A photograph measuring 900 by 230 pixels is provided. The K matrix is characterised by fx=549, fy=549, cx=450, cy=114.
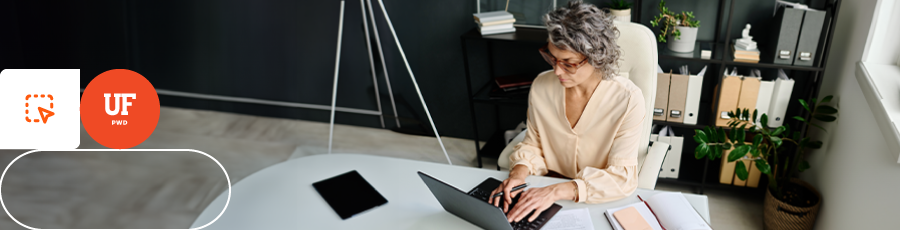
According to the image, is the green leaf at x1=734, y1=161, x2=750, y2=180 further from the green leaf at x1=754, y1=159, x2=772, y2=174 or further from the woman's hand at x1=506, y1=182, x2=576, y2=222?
the woman's hand at x1=506, y1=182, x2=576, y2=222

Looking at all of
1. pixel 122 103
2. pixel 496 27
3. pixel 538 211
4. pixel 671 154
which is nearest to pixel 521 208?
pixel 538 211

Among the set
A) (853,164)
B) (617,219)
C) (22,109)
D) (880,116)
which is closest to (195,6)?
(22,109)

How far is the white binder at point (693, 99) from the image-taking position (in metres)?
2.15

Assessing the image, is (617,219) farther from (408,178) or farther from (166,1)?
(166,1)

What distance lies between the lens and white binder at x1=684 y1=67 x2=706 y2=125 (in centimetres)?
215

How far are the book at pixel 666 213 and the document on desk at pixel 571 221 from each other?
49mm

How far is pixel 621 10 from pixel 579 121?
80cm

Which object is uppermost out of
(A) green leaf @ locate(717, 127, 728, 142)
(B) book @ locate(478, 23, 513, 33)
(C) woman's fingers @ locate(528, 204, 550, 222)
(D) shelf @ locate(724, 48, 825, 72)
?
(B) book @ locate(478, 23, 513, 33)

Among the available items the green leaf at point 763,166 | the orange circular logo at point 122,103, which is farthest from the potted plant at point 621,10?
the orange circular logo at point 122,103

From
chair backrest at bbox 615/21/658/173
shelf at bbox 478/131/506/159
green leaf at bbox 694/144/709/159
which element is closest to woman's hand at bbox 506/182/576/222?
chair backrest at bbox 615/21/658/173

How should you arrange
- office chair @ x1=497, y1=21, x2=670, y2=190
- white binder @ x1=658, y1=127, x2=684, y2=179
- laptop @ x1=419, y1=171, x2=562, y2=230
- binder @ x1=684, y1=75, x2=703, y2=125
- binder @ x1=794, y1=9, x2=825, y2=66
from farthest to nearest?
1. white binder @ x1=658, y1=127, x2=684, y2=179
2. binder @ x1=684, y1=75, x2=703, y2=125
3. binder @ x1=794, y1=9, x2=825, y2=66
4. office chair @ x1=497, y1=21, x2=670, y2=190
5. laptop @ x1=419, y1=171, x2=562, y2=230

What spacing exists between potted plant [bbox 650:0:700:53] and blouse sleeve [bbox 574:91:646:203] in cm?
78

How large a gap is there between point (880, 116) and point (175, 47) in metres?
1.78

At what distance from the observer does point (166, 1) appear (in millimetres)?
1201
